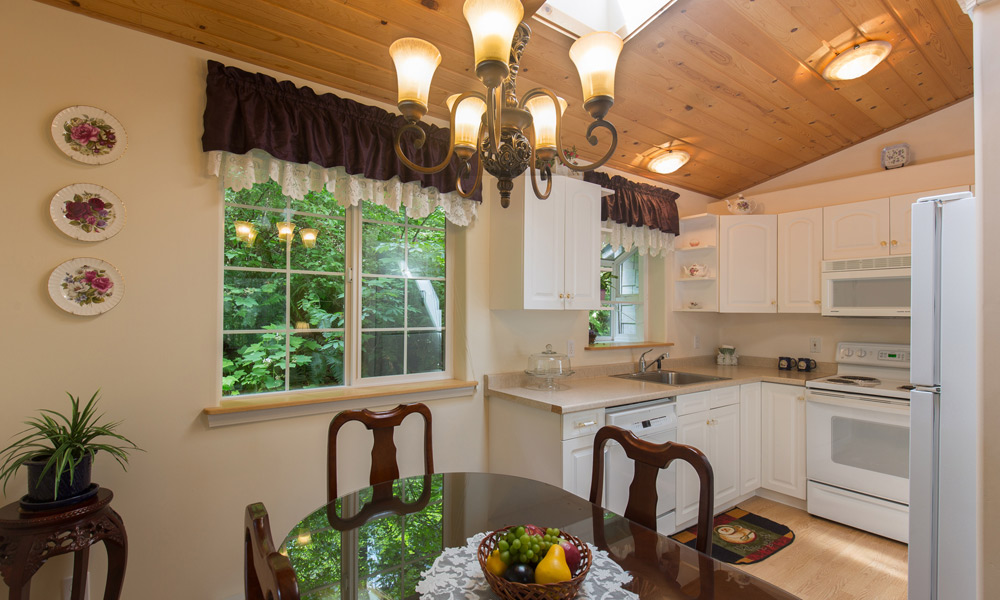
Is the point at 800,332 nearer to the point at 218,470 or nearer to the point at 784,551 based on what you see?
the point at 784,551

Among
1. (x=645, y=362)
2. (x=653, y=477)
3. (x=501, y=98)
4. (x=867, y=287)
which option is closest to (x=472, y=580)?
(x=653, y=477)

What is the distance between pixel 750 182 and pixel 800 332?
1.32 meters

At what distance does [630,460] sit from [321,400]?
1620 mm

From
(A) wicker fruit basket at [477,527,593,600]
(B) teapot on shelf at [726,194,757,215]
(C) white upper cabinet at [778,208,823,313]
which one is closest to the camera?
(A) wicker fruit basket at [477,527,593,600]

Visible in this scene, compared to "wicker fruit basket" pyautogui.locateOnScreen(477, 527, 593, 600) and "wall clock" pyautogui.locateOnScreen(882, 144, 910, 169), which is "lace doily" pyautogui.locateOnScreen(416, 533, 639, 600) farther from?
"wall clock" pyautogui.locateOnScreen(882, 144, 910, 169)

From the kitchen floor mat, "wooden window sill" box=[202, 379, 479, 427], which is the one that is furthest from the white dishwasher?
"wooden window sill" box=[202, 379, 479, 427]

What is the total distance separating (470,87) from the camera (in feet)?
7.48

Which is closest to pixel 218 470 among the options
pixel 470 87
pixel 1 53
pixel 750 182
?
pixel 1 53

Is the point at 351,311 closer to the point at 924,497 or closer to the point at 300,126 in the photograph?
the point at 300,126

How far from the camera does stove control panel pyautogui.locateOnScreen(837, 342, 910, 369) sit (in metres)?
3.06

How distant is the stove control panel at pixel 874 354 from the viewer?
306 cm

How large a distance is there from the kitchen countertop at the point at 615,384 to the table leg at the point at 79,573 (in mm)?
1774

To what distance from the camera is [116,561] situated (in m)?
1.53

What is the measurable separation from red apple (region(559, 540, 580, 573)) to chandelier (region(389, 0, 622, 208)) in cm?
88
